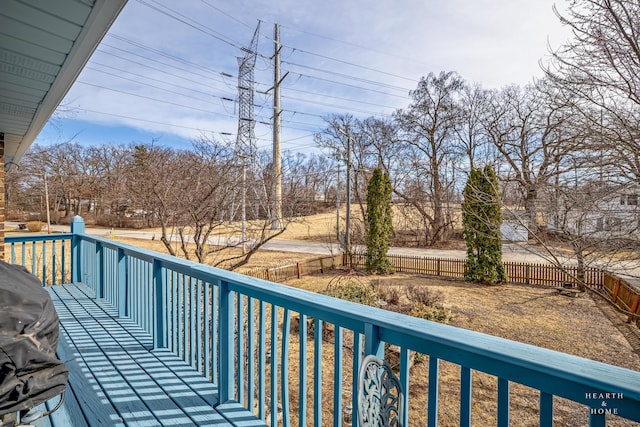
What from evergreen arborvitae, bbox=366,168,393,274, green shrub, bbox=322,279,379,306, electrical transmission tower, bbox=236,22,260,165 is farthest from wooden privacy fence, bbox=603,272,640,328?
electrical transmission tower, bbox=236,22,260,165

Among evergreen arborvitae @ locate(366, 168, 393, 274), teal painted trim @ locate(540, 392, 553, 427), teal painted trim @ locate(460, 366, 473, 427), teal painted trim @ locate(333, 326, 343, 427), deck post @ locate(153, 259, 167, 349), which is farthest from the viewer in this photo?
evergreen arborvitae @ locate(366, 168, 393, 274)

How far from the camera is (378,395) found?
4.08 feet

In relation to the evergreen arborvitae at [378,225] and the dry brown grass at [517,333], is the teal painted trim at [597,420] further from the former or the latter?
the evergreen arborvitae at [378,225]

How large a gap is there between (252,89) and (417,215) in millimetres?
12938

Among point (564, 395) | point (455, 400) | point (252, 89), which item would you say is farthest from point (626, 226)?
point (252, 89)

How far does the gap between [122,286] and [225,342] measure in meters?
2.30

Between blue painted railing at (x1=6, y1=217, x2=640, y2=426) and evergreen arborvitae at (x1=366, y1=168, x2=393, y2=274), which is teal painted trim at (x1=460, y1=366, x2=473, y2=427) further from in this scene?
evergreen arborvitae at (x1=366, y1=168, x2=393, y2=274)

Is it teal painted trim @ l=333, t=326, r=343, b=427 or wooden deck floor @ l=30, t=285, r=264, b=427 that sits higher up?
teal painted trim @ l=333, t=326, r=343, b=427

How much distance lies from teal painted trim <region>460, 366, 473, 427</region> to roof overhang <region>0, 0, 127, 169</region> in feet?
6.30

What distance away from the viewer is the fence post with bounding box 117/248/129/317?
3.80 m

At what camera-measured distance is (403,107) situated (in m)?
21.8

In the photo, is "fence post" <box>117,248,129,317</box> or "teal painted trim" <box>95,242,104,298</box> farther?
"teal painted trim" <box>95,242,104,298</box>

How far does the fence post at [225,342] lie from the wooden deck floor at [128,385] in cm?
11

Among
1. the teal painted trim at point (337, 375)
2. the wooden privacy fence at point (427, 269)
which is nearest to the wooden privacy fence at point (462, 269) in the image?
the wooden privacy fence at point (427, 269)
